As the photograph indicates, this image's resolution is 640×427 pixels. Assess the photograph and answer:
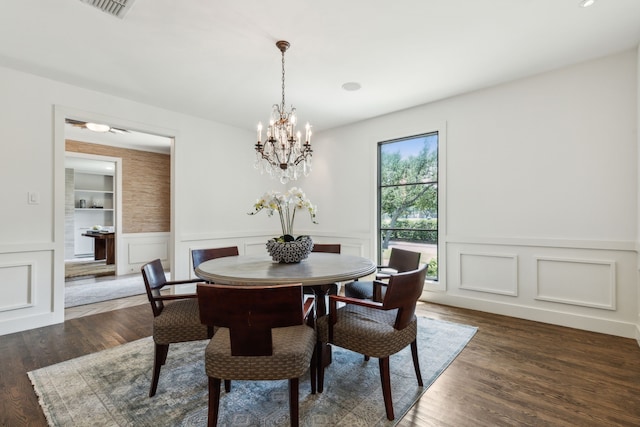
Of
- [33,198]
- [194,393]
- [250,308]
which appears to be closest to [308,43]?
[250,308]

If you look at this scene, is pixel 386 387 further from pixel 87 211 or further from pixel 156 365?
pixel 87 211

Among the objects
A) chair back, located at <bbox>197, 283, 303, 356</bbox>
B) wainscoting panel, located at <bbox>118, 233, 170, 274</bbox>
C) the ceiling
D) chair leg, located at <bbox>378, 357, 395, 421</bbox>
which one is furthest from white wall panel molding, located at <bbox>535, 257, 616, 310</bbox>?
wainscoting panel, located at <bbox>118, 233, 170, 274</bbox>

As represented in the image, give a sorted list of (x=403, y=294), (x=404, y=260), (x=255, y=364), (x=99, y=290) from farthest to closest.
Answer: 1. (x=99, y=290)
2. (x=404, y=260)
3. (x=403, y=294)
4. (x=255, y=364)

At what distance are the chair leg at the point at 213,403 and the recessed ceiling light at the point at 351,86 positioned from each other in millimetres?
2986

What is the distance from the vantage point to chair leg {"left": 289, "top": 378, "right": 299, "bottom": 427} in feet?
4.75

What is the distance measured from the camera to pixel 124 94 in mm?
3479

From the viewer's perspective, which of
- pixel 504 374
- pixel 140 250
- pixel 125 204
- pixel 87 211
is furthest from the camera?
pixel 87 211

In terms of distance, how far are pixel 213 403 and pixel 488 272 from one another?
10.3 ft

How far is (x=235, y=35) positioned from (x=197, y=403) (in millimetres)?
2620

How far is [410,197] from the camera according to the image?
13.5 ft

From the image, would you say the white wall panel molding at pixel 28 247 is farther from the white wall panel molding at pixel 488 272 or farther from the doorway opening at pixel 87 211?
the white wall panel molding at pixel 488 272

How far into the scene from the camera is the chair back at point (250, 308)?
1321mm

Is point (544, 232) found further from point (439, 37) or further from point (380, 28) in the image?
point (380, 28)

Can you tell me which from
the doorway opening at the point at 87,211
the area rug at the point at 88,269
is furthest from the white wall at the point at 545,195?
the doorway opening at the point at 87,211
